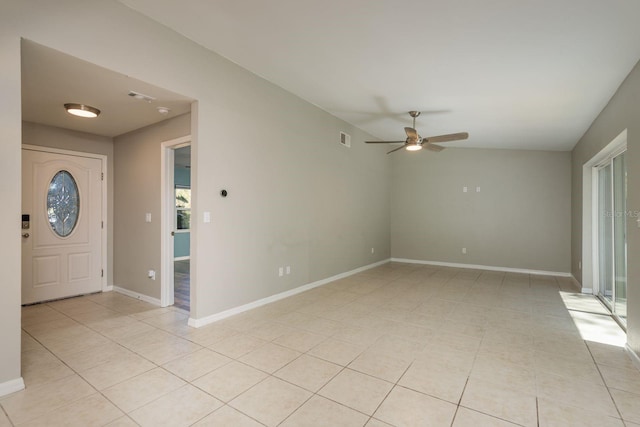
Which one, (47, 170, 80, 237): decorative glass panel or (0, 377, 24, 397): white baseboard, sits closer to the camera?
(0, 377, 24, 397): white baseboard

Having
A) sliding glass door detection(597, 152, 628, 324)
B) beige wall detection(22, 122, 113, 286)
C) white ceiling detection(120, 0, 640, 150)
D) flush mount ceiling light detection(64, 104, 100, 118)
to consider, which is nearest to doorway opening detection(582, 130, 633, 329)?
sliding glass door detection(597, 152, 628, 324)

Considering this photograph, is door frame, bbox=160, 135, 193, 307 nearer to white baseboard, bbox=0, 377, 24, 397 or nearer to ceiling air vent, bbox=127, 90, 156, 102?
ceiling air vent, bbox=127, 90, 156, 102

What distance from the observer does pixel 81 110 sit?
357cm

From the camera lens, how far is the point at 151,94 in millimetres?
3250

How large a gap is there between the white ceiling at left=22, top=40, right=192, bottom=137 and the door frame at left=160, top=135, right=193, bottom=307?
1.69ft

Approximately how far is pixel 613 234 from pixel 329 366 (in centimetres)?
428

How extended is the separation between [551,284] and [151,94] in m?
7.03

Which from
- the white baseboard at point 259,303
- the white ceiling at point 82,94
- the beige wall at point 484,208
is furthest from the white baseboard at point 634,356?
the white ceiling at point 82,94

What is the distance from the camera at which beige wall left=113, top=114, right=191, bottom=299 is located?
425 cm

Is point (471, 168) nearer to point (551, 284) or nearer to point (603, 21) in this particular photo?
point (551, 284)

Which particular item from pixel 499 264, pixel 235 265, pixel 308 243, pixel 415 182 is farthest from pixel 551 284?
pixel 235 265

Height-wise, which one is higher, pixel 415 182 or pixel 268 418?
pixel 415 182

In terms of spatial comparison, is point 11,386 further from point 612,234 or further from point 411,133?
point 612,234

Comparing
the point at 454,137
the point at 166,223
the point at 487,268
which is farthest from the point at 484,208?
the point at 166,223
